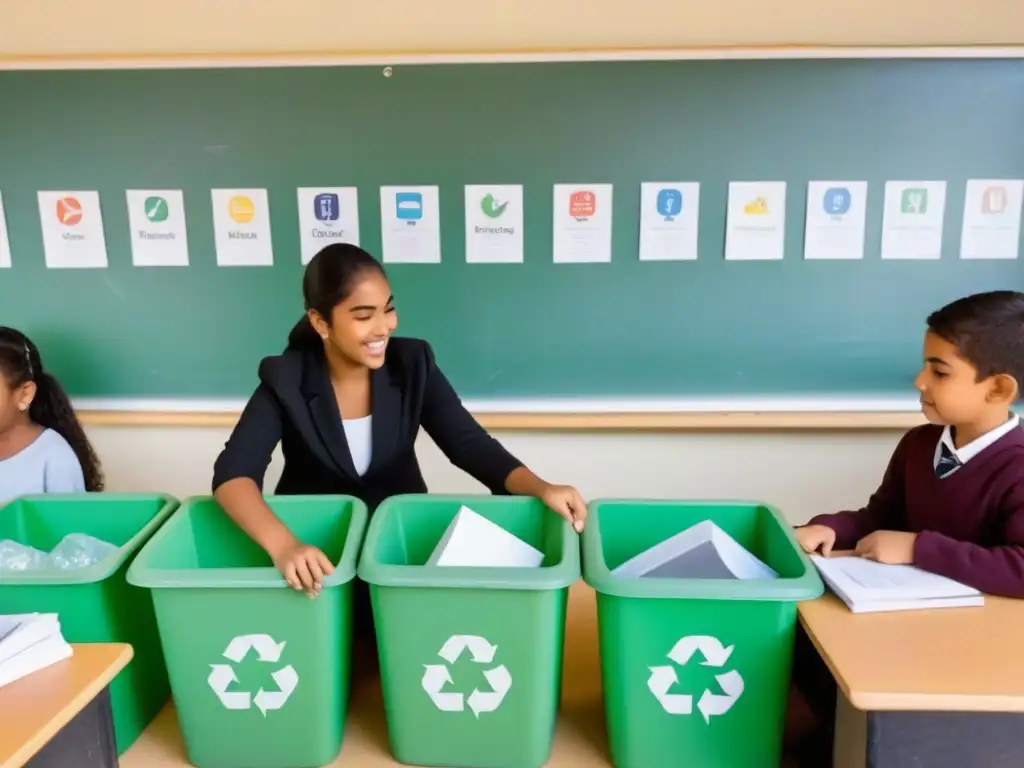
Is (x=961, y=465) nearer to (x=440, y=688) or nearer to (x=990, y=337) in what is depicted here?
(x=990, y=337)

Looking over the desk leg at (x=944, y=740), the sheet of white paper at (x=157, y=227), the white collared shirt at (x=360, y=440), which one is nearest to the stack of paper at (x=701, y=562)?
the desk leg at (x=944, y=740)

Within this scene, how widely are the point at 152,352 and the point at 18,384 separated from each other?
0.62 m

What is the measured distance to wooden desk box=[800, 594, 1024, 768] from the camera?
0.86 metres

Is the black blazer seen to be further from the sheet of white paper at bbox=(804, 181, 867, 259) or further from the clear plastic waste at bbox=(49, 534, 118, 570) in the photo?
the sheet of white paper at bbox=(804, 181, 867, 259)

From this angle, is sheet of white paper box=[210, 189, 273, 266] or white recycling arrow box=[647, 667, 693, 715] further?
sheet of white paper box=[210, 189, 273, 266]

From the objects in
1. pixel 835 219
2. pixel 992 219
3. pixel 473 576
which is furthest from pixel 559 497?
pixel 992 219

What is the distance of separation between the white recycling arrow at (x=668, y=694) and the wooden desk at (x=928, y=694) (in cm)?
18

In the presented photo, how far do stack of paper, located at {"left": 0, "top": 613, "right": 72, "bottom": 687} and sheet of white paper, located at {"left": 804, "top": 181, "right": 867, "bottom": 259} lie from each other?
1977 mm

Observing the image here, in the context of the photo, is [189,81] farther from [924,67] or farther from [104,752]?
[924,67]

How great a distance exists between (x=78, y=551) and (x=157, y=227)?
1366 mm

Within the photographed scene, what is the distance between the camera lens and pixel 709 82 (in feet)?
7.05

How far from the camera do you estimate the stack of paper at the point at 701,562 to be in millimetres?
1051

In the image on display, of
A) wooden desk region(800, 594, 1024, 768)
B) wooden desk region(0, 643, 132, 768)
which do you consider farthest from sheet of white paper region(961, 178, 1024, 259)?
wooden desk region(0, 643, 132, 768)

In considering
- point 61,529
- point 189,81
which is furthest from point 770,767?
point 189,81
